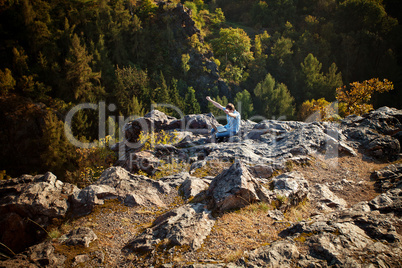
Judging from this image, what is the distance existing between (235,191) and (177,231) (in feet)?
4.93

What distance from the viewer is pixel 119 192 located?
6.09 meters

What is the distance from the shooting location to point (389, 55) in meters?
49.0

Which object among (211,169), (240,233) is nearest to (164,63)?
(211,169)

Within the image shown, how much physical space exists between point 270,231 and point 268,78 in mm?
46184

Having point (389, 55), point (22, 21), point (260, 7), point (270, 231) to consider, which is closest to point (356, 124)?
point (270, 231)

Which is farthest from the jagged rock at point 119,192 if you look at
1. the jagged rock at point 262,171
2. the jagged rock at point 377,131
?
the jagged rock at point 377,131

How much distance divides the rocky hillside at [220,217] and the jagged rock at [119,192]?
3 centimetres

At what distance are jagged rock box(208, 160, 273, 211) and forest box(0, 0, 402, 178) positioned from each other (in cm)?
1569

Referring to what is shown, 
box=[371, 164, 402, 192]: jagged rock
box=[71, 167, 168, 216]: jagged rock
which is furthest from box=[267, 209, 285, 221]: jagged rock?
box=[371, 164, 402, 192]: jagged rock

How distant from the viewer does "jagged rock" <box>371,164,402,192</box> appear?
6.73 metres

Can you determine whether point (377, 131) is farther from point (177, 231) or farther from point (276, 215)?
point (177, 231)

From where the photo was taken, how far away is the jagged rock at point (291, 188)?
5.84 m

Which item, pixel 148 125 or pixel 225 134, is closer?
pixel 225 134

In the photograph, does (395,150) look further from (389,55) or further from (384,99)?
(389,55)
